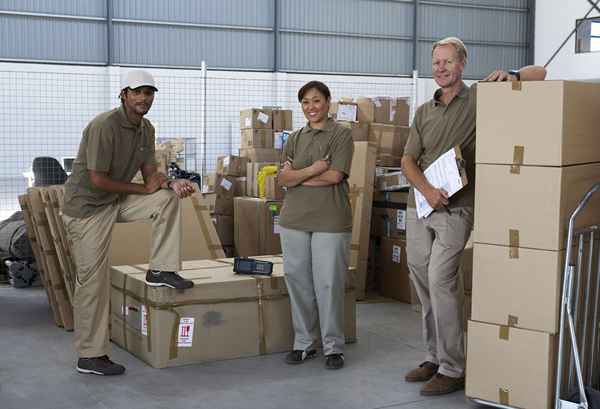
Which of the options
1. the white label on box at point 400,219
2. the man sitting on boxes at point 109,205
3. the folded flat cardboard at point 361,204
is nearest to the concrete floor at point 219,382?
the man sitting on boxes at point 109,205

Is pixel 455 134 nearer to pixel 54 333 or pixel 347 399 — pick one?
pixel 347 399

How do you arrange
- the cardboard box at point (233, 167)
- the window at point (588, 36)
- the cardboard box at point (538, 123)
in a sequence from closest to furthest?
the cardboard box at point (538, 123), the cardboard box at point (233, 167), the window at point (588, 36)

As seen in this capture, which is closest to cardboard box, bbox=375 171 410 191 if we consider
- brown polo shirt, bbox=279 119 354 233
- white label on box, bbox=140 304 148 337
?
brown polo shirt, bbox=279 119 354 233

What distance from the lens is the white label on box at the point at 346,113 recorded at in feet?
23.6

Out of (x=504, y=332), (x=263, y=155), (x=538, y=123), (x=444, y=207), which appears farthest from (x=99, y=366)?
(x=263, y=155)

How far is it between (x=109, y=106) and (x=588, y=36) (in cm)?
1068

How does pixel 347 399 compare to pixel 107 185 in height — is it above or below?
below

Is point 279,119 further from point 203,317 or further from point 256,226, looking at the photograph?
point 203,317

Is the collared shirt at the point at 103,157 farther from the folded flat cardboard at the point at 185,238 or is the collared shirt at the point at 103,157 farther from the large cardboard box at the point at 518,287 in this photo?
the large cardboard box at the point at 518,287

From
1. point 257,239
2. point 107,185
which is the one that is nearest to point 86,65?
point 257,239

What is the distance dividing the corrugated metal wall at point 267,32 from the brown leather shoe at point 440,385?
494 inches

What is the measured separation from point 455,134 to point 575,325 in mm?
1048

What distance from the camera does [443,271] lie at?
3.77 metres

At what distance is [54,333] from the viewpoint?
16.8ft
